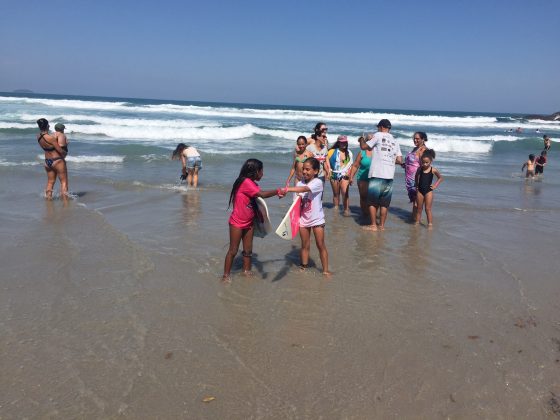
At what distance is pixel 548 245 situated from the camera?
267 inches

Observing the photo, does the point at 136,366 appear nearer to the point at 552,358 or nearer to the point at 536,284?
the point at 552,358

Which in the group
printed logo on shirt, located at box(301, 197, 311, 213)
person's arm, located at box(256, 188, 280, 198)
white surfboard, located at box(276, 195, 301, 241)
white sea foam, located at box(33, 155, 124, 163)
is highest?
person's arm, located at box(256, 188, 280, 198)

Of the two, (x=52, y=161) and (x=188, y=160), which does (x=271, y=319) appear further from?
(x=188, y=160)

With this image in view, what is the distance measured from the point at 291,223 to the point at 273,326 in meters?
1.52

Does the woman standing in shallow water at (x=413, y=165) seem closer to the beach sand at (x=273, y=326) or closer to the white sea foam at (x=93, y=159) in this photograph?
the beach sand at (x=273, y=326)

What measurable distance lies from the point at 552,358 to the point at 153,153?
1548cm

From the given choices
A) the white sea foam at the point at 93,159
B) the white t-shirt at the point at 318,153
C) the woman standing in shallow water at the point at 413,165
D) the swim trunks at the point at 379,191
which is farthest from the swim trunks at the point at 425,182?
the white sea foam at the point at 93,159

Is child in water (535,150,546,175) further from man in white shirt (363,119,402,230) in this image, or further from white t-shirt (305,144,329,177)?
white t-shirt (305,144,329,177)

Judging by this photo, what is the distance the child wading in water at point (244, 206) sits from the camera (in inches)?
187

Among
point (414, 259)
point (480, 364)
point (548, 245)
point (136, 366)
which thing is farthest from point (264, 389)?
point (548, 245)

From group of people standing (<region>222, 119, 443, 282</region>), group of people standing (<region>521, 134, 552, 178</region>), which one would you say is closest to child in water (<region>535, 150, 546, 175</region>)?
group of people standing (<region>521, 134, 552, 178</region>)

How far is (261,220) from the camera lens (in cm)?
497

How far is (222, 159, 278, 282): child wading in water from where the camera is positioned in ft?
15.6

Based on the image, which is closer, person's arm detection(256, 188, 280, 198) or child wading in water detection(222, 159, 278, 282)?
person's arm detection(256, 188, 280, 198)
